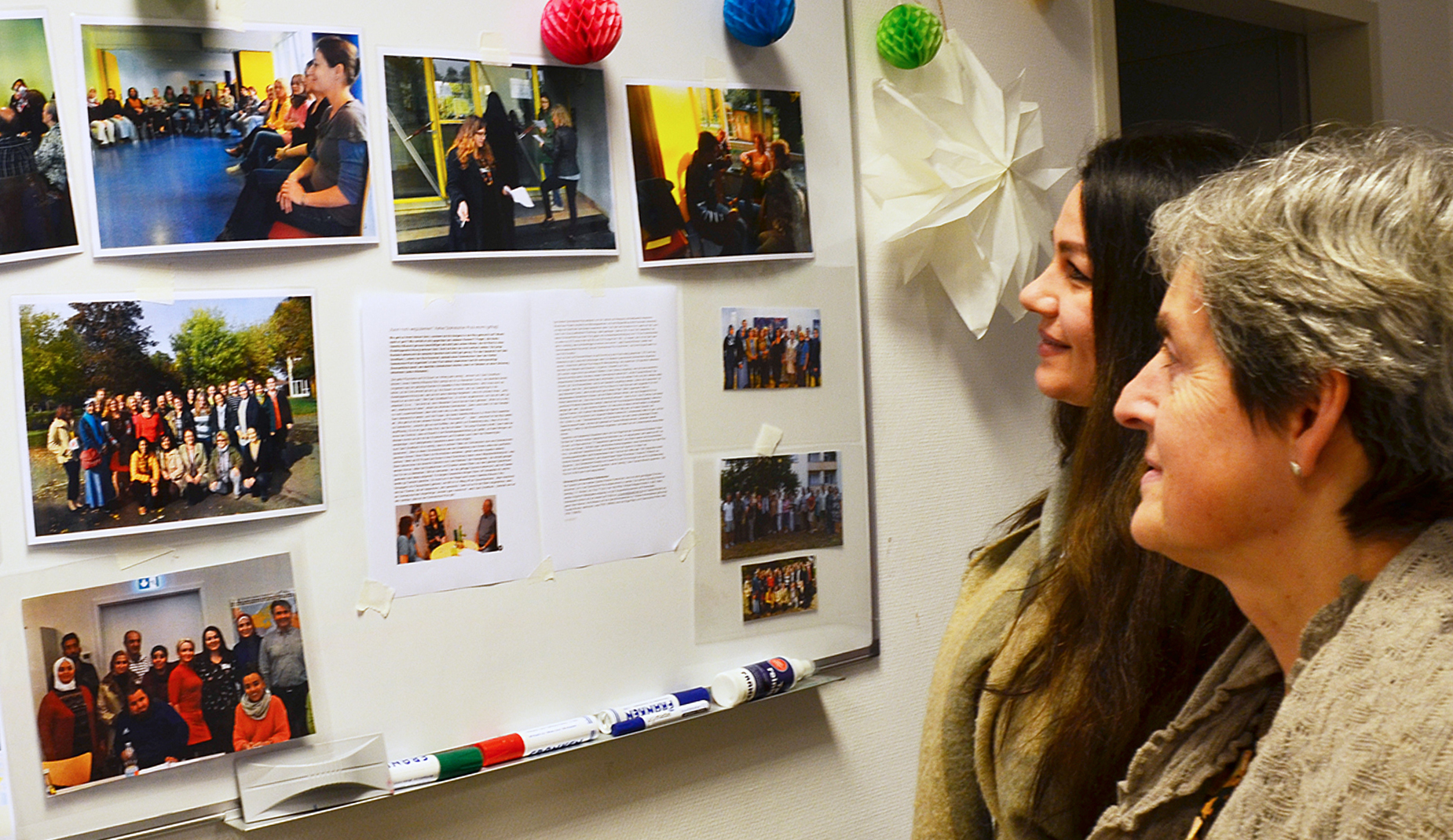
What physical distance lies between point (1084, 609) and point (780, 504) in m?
0.47

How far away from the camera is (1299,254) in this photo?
56cm

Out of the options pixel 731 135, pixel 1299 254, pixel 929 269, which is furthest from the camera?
pixel 929 269

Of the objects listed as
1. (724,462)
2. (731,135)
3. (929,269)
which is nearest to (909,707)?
(724,462)

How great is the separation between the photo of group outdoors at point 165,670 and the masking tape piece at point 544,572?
223mm

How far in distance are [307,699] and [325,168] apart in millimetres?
468

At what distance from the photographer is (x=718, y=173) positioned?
1.23 metres

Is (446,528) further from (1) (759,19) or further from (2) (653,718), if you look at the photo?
(1) (759,19)

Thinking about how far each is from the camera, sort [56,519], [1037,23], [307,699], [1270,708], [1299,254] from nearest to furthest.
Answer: [1299,254], [1270,708], [56,519], [307,699], [1037,23]

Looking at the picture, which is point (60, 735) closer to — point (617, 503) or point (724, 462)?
point (617, 503)

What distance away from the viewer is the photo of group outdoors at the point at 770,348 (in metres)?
1.25

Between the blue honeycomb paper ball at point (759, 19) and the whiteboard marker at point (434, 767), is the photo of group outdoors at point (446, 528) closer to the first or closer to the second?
the whiteboard marker at point (434, 767)

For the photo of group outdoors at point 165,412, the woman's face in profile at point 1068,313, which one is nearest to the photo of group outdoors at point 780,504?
the woman's face in profile at point 1068,313

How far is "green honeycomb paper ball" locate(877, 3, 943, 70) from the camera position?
1.31 metres

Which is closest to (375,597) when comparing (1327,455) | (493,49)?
(493,49)
